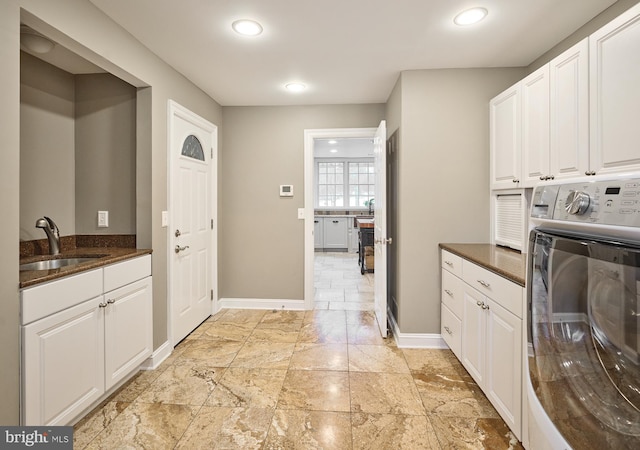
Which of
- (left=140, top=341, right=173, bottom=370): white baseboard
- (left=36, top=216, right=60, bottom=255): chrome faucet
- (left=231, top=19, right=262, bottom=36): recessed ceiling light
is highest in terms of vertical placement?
(left=231, top=19, right=262, bottom=36): recessed ceiling light

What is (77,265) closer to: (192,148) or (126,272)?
(126,272)

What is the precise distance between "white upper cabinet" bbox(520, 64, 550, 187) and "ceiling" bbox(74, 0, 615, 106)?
1.21ft

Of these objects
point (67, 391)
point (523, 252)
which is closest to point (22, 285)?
point (67, 391)

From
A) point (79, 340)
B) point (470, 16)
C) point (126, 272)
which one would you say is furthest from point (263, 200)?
point (470, 16)

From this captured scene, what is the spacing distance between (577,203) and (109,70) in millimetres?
2561

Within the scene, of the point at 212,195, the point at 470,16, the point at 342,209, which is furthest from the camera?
the point at 342,209

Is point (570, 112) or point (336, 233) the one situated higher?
point (570, 112)

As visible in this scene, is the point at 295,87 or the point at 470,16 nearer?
the point at 470,16

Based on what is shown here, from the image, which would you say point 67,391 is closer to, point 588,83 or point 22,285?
point 22,285

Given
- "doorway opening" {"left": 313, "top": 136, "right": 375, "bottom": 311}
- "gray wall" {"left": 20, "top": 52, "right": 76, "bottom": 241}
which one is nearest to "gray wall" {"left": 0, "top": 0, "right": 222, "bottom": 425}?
"gray wall" {"left": 20, "top": 52, "right": 76, "bottom": 241}

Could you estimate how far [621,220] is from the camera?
0.72 meters

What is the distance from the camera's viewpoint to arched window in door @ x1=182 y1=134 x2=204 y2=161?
9.39 feet

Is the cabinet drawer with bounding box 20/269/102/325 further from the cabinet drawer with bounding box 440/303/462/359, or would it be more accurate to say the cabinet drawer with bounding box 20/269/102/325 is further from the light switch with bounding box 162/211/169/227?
the cabinet drawer with bounding box 440/303/462/359

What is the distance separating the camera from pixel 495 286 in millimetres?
1701
